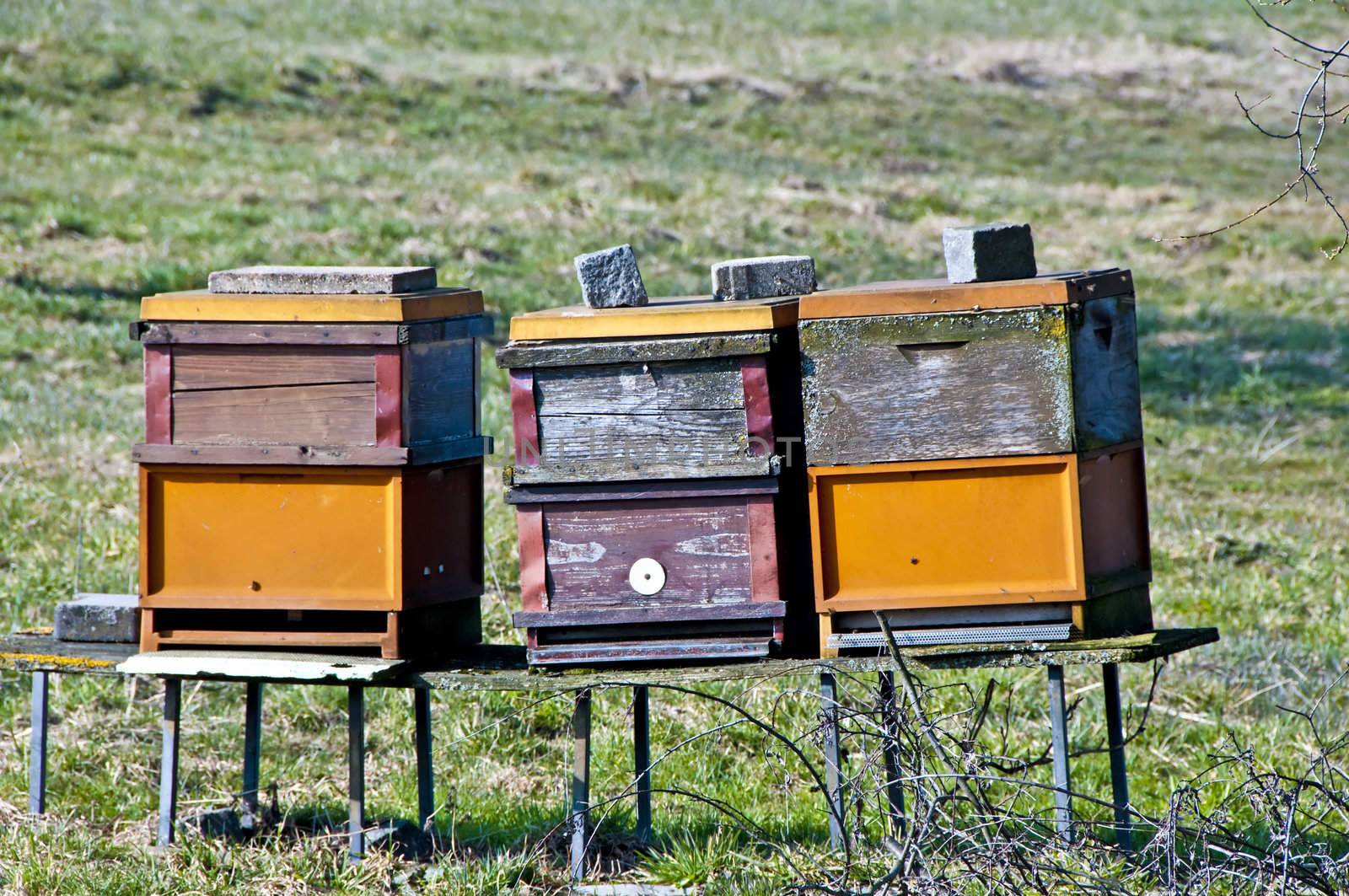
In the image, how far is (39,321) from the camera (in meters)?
11.2

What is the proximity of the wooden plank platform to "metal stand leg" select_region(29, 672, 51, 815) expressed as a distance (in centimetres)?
53

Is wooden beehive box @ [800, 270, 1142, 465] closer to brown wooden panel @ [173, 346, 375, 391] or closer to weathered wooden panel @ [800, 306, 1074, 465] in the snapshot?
weathered wooden panel @ [800, 306, 1074, 465]

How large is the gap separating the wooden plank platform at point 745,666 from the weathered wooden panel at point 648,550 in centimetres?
18

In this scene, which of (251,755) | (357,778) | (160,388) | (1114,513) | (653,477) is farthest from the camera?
(251,755)

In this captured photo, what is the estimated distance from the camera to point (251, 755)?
189 inches

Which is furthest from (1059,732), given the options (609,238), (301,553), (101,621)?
(609,238)

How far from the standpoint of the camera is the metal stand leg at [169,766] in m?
4.48

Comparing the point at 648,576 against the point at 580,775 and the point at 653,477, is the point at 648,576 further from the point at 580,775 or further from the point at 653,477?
the point at 580,775

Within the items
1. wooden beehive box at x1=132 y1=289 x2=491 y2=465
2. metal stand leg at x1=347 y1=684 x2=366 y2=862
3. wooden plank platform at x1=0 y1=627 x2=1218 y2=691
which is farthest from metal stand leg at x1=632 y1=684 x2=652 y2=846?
wooden beehive box at x1=132 y1=289 x2=491 y2=465

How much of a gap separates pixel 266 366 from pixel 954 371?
6.03ft

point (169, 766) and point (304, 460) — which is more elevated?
point (304, 460)

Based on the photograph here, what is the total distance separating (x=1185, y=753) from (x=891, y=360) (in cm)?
263

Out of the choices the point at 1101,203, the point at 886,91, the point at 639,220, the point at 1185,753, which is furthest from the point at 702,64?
the point at 1185,753

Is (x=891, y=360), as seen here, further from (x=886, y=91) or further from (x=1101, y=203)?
(x=886, y=91)
